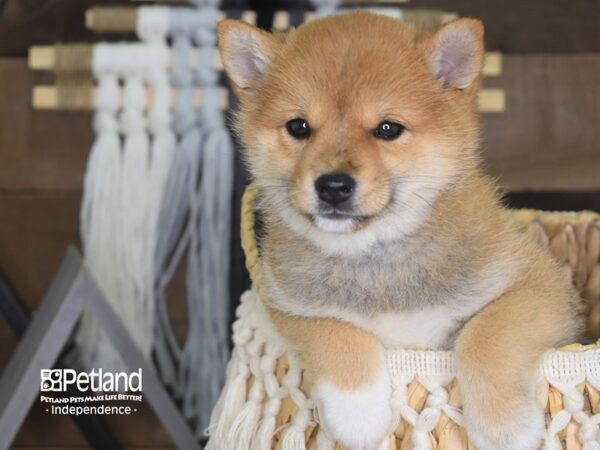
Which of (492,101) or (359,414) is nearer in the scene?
(359,414)

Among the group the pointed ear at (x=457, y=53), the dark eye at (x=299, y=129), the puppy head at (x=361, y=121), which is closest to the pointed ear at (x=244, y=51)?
the puppy head at (x=361, y=121)

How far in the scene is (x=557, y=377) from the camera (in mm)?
920

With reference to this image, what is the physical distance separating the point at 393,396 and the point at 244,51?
55 cm

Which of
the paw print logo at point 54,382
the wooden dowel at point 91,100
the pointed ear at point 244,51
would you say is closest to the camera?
the pointed ear at point 244,51

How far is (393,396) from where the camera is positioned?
0.92m

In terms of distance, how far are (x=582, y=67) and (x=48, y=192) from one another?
1.29 meters

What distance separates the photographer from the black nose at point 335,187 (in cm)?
95

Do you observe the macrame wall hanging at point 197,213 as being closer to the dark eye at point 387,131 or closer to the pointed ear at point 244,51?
the pointed ear at point 244,51

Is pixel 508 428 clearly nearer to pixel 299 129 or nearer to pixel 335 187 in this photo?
pixel 335 187

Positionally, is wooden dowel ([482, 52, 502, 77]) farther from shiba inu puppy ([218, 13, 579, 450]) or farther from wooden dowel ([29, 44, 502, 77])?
shiba inu puppy ([218, 13, 579, 450])

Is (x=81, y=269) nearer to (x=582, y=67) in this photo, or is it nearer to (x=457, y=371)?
(x=457, y=371)

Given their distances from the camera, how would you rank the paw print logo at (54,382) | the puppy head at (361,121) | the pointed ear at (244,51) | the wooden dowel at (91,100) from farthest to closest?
the wooden dowel at (91,100), the paw print logo at (54,382), the pointed ear at (244,51), the puppy head at (361,121)

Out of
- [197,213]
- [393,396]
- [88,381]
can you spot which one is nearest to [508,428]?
[393,396]

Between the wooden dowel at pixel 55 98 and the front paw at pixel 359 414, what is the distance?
966 millimetres
